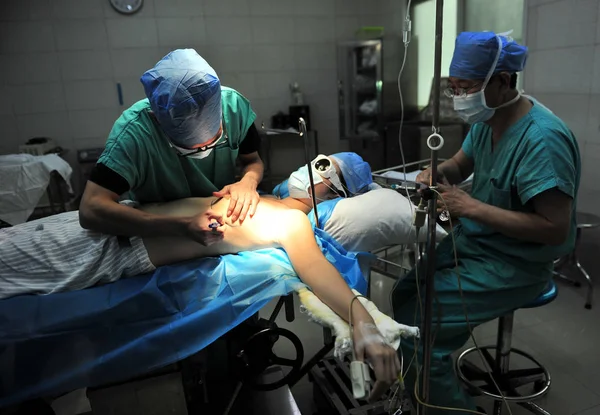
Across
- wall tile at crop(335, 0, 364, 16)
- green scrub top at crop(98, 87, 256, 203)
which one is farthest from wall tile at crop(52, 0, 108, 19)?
green scrub top at crop(98, 87, 256, 203)

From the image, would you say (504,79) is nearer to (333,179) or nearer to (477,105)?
(477,105)

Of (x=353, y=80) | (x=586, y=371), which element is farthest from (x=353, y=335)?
(x=353, y=80)

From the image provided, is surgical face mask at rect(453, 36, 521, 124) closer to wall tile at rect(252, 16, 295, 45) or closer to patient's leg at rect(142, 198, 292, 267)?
patient's leg at rect(142, 198, 292, 267)

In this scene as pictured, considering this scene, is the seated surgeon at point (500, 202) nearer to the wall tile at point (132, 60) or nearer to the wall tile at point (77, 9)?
the wall tile at point (132, 60)

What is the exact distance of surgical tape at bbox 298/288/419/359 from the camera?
107cm

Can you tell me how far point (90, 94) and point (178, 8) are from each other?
111 cm

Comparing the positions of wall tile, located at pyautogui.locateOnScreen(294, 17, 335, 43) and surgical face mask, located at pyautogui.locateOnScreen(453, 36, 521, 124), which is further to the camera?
wall tile, located at pyautogui.locateOnScreen(294, 17, 335, 43)

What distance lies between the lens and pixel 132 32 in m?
3.95

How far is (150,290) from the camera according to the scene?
126 centimetres

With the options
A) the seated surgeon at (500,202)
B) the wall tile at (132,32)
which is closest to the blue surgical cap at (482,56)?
the seated surgeon at (500,202)

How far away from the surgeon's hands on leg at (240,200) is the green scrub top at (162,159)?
0.40 ft

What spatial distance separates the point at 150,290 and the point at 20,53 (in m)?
3.57

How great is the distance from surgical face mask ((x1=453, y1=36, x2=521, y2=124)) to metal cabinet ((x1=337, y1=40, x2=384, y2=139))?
299 centimetres

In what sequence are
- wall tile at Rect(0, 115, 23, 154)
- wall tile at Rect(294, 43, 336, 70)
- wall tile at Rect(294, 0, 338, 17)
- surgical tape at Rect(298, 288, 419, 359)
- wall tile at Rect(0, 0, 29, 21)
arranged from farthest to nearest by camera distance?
wall tile at Rect(294, 43, 336, 70) → wall tile at Rect(294, 0, 338, 17) → wall tile at Rect(0, 115, 23, 154) → wall tile at Rect(0, 0, 29, 21) → surgical tape at Rect(298, 288, 419, 359)
